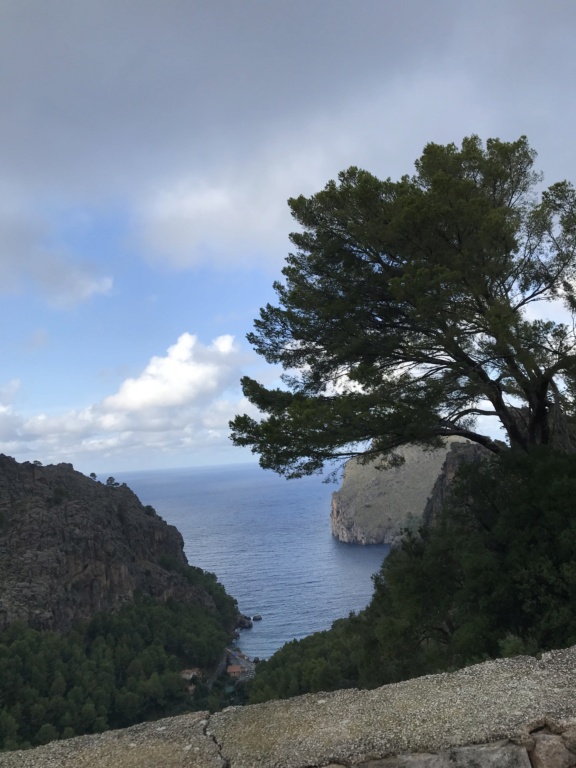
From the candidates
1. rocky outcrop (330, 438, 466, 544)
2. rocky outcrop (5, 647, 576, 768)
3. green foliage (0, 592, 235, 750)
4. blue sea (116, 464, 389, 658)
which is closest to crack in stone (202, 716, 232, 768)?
rocky outcrop (5, 647, 576, 768)

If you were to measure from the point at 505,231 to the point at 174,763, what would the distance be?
10492 mm

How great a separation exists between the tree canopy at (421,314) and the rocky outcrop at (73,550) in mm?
51028

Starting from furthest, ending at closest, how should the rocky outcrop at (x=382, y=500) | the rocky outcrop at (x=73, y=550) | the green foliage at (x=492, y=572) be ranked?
1. the rocky outcrop at (x=382, y=500)
2. the rocky outcrop at (x=73, y=550)
3. the green foliage at (x=492, y=572)

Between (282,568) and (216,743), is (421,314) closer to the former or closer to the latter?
(216,743)

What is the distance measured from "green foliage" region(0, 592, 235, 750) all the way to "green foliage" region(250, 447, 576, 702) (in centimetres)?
2944

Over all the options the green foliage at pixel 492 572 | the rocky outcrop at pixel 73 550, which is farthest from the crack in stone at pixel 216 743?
the rocky outcrop at pixel 73 550

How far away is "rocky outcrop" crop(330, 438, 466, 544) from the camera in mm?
118438

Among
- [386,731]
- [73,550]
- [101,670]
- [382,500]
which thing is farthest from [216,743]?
[382,500]

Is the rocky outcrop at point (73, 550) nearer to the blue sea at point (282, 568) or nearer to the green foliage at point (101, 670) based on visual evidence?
the green foliage at point (101, 670)

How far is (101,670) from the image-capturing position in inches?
2003

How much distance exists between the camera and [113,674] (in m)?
51.6

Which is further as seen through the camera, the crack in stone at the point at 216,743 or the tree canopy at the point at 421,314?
the tree canopy at the point at 421,314

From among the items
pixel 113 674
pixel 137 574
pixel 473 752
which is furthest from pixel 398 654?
pixel 137 574

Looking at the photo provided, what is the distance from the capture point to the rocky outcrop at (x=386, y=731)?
461cm
